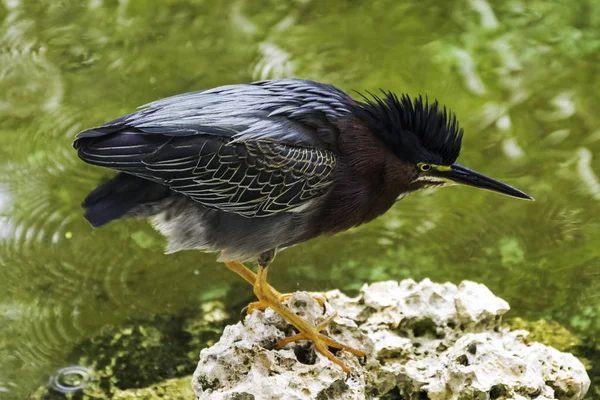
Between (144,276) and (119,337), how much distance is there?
19.4 inches

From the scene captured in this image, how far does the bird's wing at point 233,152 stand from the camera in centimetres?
338

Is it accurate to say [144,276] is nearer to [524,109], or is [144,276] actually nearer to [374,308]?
[374,308]

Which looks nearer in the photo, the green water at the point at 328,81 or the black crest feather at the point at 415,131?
the black crest feather at the point at 415,131

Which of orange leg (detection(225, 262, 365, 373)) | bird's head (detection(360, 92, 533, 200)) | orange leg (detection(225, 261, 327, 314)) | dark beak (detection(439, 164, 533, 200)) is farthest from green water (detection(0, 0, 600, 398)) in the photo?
bird's head (detection(360, 92, 533, 200))

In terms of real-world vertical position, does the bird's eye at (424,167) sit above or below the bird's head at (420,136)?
below

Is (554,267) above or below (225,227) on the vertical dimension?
below

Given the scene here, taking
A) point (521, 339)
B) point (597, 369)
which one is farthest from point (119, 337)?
point (597, 369)

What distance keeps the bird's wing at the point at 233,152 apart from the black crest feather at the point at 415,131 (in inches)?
7.3

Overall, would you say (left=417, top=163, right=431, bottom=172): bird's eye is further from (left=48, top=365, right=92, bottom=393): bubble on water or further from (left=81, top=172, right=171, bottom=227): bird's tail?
(left=48, top=365, right=92, bottom=393): bubble on water

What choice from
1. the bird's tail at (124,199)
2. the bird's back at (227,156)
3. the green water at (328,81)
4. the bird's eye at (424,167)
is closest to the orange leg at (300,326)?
the bird's back at (227,156)

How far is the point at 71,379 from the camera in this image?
4324 millimetres

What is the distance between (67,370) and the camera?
437 cm

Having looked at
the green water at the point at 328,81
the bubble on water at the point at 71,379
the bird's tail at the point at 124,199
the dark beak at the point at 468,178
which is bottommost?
the bubble on water at the point at 71,379

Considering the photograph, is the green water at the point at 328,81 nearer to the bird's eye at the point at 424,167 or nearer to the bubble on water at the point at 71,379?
the bubble on water at the point at 71,379
